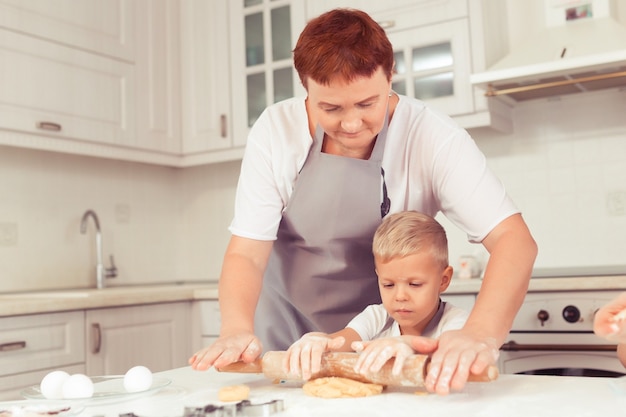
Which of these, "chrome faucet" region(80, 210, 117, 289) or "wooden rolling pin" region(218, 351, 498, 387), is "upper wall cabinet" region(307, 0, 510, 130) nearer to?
"chrome faucet" region(80, 210, 117, 289)

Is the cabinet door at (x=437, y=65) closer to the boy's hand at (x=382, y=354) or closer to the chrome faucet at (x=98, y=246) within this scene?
the chrome faucet at (x=98, y=246)

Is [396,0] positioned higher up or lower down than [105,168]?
higher up

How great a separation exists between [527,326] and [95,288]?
5.84 feet

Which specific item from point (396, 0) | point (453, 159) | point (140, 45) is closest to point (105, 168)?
point (140, 45)

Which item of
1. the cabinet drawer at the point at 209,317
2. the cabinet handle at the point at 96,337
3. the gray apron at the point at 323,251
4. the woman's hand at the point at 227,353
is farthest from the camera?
the cabinet drawer at the point at 209,317

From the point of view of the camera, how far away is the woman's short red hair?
1.19 meters

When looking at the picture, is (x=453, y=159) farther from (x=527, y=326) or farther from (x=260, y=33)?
(x=260, y=33)

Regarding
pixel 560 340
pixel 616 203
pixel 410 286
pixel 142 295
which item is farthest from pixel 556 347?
pixel 142 295

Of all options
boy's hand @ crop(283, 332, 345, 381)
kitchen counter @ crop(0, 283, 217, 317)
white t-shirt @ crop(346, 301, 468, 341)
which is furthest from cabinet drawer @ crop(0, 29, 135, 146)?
boy's hand @ crop(283, 332, 345, 381)

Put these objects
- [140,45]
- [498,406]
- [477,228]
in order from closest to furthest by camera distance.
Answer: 1. [498,406]
2. [477,228]
3. [140,45]

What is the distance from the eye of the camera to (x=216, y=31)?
3.26 metres

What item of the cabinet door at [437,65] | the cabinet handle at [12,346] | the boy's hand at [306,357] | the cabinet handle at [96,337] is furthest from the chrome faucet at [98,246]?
the boy's hand at [306,357]

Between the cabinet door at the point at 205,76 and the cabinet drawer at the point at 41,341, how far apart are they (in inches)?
43.4

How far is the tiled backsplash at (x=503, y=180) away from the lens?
106 inches
